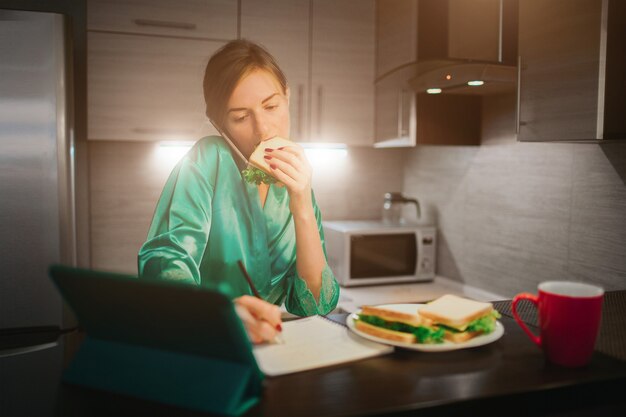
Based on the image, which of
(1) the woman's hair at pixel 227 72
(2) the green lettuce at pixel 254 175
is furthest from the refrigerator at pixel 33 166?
(2) the green lettuce at pixel 254 175

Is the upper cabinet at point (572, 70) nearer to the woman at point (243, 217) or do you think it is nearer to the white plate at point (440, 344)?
the woman at point (243, 217)

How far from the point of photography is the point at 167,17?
2564mm

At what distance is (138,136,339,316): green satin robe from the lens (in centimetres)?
195

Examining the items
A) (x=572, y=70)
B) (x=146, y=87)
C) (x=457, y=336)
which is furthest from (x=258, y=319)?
(x=146, y=87)

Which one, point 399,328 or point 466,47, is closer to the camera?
point 399,328

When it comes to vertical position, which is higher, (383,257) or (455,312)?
(455,312)

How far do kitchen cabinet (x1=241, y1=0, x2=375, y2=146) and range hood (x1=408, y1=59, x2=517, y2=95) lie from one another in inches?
25.8

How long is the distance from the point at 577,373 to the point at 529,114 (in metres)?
1.17

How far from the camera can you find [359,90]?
2910mm

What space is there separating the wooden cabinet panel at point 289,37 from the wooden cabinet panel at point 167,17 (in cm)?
8

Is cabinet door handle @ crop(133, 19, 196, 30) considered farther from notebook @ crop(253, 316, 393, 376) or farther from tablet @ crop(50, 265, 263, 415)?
tablet @ crop(50, 265, 263, 415)

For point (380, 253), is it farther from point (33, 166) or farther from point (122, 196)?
point (33, 166)

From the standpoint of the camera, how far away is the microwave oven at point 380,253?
9.00 ft

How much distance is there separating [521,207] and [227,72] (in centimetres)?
128
